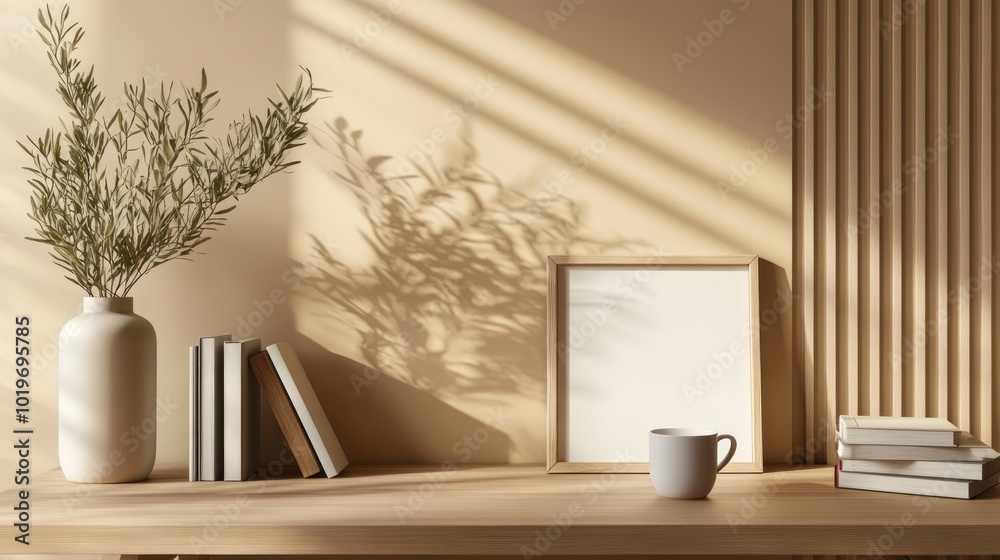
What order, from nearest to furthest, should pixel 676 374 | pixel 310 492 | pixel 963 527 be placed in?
pixel 963 527, pixel 310 492, pixel 676 374

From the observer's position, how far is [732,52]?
150cm

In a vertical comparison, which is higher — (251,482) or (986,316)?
(986,316)

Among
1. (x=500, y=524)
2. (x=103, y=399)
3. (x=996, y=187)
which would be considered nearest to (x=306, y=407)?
(x=103, y=399)

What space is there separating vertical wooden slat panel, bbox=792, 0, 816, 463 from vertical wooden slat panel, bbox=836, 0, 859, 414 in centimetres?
6

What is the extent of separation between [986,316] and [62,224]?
167 centimetres

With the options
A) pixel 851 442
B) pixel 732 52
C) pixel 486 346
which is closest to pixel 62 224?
pixel 486 346

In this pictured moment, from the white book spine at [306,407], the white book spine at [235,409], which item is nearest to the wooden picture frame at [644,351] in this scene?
the white book spine at [306,407]

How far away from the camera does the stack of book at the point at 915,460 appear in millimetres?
1228

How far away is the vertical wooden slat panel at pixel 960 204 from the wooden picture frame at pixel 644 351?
0.40m

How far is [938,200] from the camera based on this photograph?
150cm

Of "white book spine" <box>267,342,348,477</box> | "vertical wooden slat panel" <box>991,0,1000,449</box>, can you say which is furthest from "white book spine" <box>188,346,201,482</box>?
"vertical wooden slat panel" <box>991,0,1000,449</box>

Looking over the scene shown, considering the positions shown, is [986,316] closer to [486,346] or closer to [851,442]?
[851,442]

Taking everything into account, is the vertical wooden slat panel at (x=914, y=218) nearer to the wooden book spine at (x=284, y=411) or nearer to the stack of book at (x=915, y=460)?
the stack of book at (x=915, y=460)

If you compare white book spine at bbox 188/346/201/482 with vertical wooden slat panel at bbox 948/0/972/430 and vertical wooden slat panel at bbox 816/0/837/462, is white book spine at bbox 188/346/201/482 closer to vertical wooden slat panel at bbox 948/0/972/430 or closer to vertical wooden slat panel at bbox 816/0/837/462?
vertical wooden slat panel at bbox 816/0/837/462
